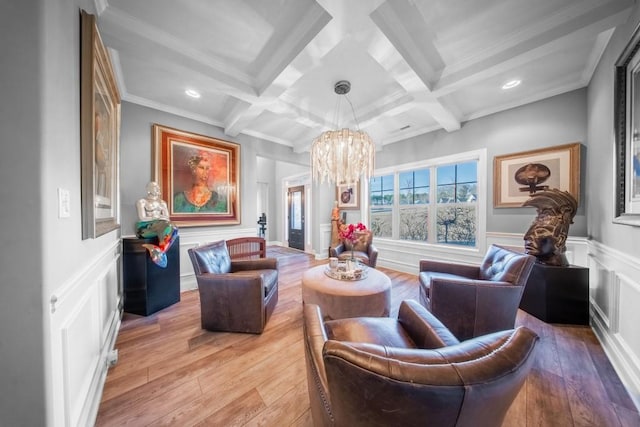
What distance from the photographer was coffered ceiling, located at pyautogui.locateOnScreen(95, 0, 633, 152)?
61.3 inches

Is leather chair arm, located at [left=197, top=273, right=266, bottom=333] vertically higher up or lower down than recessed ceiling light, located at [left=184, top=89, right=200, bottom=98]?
lower down

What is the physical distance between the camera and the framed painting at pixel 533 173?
8.26ft

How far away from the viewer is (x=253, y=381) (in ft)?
4.86

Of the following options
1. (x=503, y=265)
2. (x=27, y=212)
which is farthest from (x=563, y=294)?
(x=27, y=212)

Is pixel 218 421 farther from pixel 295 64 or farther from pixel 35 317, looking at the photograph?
pixel 295 64

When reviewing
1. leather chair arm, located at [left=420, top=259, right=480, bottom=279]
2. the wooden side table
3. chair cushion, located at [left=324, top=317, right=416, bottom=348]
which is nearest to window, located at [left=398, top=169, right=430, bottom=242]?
leather chair arm, located at [left=420, top=259, right=480, bottom=279]

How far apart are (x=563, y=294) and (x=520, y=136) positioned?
203 centimetres

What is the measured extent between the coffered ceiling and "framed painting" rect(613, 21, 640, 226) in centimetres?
31

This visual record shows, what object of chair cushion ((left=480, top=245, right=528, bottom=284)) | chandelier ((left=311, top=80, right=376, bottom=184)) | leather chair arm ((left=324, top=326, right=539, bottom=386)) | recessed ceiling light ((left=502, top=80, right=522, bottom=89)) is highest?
recessed ceiling light ((left=502, top=80, right=522, bottom=89))

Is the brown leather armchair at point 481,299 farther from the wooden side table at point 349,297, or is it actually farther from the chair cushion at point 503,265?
the wooden side table at point 349,297

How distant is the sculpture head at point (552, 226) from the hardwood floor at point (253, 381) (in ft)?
2.35

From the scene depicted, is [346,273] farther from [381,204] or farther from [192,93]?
[192,93]

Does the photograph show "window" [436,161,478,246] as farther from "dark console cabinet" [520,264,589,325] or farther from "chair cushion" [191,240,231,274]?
"chair cushion" [191,240,231,274]

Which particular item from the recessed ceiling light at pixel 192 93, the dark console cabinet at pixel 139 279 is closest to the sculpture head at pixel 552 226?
the recessed ceiling light at pixel 192 93
